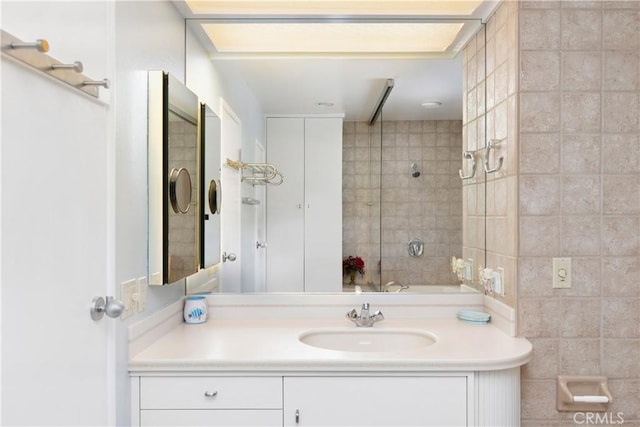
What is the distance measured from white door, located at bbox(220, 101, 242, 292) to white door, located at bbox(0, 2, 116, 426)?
0.77 meters

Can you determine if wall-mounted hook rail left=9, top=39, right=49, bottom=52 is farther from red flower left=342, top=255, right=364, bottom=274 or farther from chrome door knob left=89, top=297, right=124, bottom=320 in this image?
red flower left=342, top=255, right=364, bottom=274

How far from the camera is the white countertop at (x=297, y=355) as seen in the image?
4.67 feet

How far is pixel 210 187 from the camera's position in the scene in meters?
1.97

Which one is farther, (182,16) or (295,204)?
(295,204)

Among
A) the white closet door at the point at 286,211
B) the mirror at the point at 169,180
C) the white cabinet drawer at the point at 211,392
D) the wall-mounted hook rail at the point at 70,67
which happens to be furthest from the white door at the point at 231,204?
the wall-mounted hook rail at the point at 70,67

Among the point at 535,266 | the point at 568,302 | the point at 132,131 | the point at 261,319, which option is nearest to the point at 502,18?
the point at 535,266

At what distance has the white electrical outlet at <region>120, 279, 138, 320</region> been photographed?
54.4 inches

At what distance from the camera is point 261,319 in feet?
6.63

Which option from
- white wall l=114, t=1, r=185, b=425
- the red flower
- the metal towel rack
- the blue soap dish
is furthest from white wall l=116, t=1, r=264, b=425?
the blue soap dish

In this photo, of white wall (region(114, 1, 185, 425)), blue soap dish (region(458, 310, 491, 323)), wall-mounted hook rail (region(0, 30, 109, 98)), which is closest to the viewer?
wall-mounted hook rail (region(0, 30, 109, 98))

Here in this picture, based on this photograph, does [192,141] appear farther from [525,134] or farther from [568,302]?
[568,302]

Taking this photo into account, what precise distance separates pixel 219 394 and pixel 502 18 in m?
1.81

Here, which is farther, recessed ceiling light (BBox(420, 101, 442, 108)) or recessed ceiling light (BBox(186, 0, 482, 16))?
recessed ceiling light (BBox(420, 101, 442, 108))

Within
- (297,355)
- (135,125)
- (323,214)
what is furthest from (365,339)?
(135,125)
